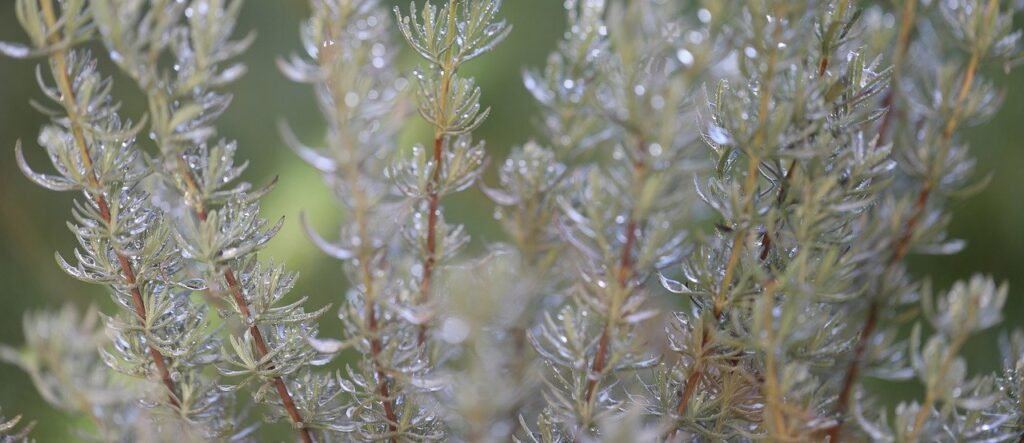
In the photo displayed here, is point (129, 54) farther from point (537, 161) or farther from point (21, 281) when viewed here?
point (21, 281)

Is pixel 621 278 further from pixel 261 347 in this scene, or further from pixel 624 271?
pixel 261 347

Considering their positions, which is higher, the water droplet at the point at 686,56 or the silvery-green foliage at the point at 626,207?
the water droplet at the point at 686,56

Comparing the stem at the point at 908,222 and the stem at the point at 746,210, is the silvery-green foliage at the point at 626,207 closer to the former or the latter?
the stem at the point at 746,210

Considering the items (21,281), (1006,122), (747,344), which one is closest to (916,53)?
(1006,122)

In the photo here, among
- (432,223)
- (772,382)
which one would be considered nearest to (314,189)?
(432,223)

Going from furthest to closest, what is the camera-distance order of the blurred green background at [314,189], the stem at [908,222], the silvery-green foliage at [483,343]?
the blurred green background at [314,189] < the stem at [908,222] < the silvery-green foliage at [483,343]

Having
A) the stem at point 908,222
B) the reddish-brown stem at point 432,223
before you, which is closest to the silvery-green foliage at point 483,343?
the reddish-brown stem at point 432,223

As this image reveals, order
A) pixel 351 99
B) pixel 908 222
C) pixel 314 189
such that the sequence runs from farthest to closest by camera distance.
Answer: pixel 314 189, pixel 908 222, pixel 351 99
